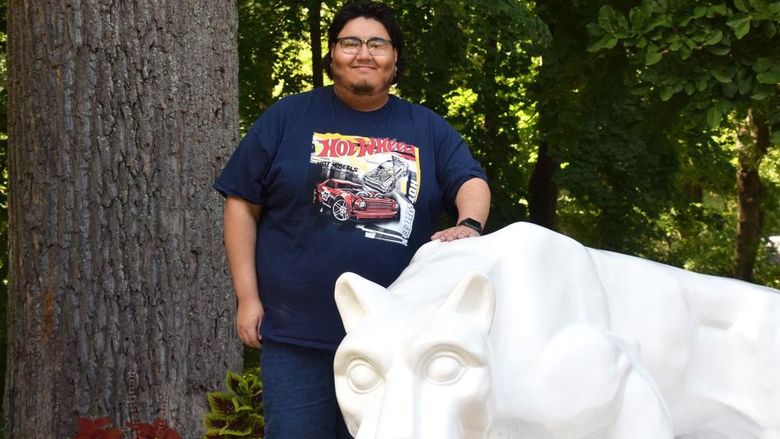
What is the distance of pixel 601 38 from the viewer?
5.71m

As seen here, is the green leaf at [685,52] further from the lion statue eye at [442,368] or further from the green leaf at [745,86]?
the lion statue eye at [442,368]

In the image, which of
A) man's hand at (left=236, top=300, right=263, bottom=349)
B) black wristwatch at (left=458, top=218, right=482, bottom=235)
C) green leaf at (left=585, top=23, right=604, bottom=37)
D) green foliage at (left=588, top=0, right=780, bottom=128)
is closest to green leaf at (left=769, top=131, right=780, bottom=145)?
green foliage at (left=588, top=0, right=780, bottom=128)

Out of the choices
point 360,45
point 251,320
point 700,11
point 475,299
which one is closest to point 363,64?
point 360,45

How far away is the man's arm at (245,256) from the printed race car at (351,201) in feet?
0.88

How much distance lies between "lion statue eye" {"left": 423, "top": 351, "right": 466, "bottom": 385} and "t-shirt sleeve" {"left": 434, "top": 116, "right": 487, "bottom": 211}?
1234 mm

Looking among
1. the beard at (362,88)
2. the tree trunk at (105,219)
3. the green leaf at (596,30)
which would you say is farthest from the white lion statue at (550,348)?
the green leaf at (596,30)

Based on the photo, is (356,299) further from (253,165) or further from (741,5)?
(741,5)

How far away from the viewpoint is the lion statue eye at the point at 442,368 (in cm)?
198

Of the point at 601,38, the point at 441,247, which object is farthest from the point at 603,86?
the point at 441,247

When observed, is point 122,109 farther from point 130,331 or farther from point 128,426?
point 128,426

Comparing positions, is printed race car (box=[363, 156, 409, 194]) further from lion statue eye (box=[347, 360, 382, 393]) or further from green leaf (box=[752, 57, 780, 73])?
green leaf (box=[752, 57, 780, 73])

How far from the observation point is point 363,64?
3.03m

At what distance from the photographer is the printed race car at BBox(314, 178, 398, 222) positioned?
300 cm

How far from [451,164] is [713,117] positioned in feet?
8.42
